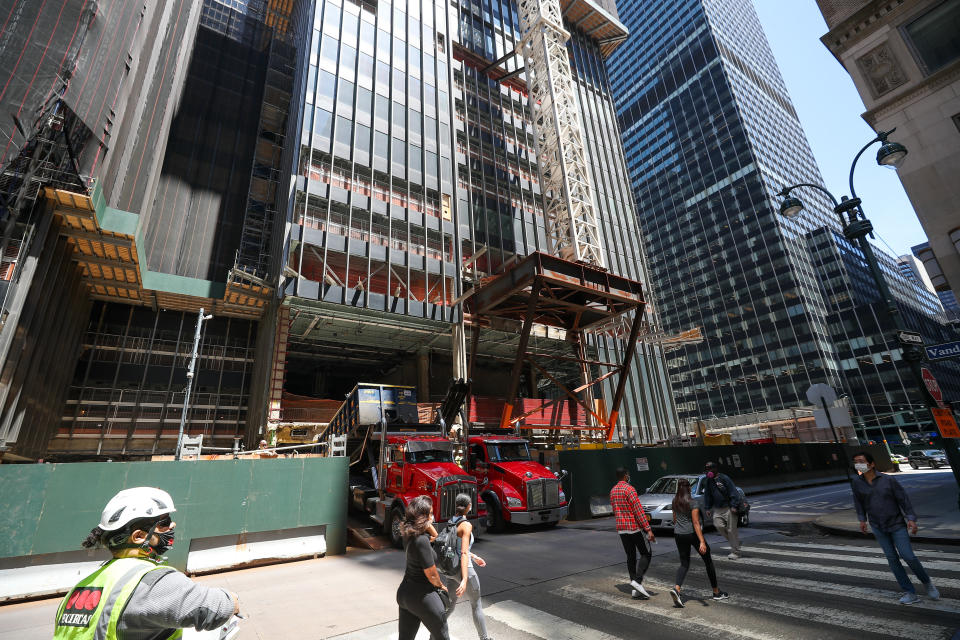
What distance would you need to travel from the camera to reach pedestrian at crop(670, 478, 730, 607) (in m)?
6.46

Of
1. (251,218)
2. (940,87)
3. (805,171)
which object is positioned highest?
(805,171)

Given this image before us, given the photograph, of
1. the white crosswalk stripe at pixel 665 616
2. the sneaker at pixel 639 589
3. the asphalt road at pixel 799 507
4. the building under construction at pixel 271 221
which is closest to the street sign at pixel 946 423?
the asphalt road at pixel 799 507

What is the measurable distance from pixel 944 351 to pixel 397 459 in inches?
513

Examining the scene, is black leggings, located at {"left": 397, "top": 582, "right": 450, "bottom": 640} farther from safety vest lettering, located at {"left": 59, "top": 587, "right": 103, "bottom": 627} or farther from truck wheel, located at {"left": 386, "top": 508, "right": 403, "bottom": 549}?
truck wheel, located at {"left": 386, "top": 508, "right": 403, "bottom": 549}

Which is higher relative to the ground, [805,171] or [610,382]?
→ [805,171]

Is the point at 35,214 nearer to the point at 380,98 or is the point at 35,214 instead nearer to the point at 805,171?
the point at 380,98

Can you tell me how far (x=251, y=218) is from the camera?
112 feet

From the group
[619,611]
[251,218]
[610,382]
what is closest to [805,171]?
[610,382]

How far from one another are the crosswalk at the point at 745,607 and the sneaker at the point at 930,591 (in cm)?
9

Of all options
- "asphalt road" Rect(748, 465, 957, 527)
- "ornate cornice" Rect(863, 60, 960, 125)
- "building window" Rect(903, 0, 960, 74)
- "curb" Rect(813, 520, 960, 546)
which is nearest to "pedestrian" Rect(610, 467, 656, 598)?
"curb" Rect(813, 520, 960, 546)

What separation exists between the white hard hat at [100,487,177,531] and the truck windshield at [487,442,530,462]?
1288cm

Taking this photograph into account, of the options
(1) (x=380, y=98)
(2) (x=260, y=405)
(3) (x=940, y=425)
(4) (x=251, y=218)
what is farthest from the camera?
(4) (x=251, y=218)

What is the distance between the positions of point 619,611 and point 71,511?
10327 millimetres

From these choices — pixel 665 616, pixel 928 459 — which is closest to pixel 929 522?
pixel 665 616
